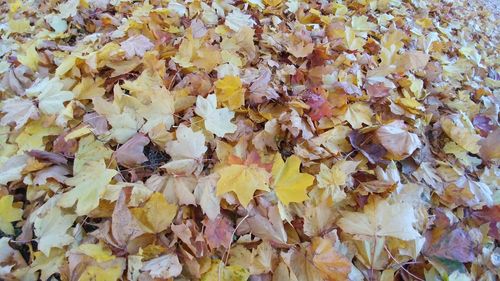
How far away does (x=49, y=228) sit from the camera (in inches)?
42.3

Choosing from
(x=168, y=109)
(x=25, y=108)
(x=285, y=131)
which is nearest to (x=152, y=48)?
(x=168, y=109)

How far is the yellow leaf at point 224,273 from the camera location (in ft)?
3.37

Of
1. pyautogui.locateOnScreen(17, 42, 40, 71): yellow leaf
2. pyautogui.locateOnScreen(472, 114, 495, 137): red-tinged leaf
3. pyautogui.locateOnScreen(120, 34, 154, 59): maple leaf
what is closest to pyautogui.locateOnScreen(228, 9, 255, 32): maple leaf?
pyautogui.locateOnScreen(120, 34, 154, 59): maple leaf

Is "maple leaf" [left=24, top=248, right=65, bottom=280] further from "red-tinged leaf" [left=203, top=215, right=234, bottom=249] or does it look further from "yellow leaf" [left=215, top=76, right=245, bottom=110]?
"yellow leaf" [left=215, top=76, right=245, bottom=110]

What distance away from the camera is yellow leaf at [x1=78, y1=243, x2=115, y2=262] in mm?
1013

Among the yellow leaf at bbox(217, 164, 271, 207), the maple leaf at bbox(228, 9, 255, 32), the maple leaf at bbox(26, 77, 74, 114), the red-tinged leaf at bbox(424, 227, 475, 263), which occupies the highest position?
the maple leaf at bbox(228, 9, 255, 32)

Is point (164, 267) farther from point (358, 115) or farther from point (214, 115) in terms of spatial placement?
point (358, 115)

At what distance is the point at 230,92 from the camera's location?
1.37 meters

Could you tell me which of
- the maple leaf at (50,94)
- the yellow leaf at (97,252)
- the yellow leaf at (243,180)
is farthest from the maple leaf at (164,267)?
the maple leaf at (50,94)

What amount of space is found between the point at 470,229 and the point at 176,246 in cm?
97

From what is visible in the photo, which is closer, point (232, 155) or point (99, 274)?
point (99, 274)

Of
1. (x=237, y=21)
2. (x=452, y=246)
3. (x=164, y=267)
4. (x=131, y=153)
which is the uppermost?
(x=237, y=21)

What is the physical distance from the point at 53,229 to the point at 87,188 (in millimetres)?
141

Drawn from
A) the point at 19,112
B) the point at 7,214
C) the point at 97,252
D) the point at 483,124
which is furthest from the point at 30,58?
the point at 483,124
